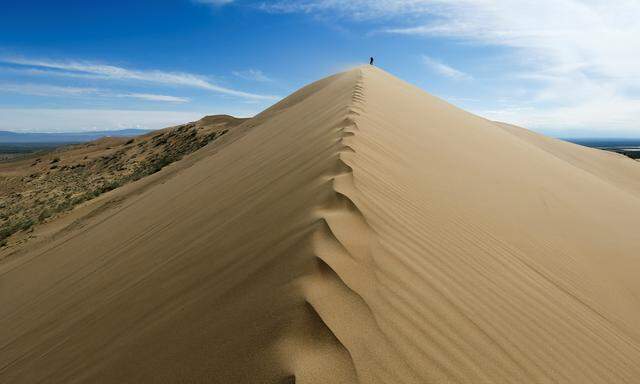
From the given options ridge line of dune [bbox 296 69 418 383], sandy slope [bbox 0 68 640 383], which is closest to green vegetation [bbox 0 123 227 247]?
sandy slope [bbox 0 68 640 383]

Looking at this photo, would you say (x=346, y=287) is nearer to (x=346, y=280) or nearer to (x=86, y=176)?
(x=346, y=280)

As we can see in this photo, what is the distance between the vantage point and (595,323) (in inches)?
101

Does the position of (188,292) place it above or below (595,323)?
above

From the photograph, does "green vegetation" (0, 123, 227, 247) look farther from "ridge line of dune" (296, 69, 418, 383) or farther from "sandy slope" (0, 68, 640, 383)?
"ridge line of dune" (296, 69, 418, 383)

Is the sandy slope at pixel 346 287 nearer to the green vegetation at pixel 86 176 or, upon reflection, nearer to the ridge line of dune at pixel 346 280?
the ridge line of dune at pixel 346 280

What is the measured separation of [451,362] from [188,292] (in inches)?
61.6

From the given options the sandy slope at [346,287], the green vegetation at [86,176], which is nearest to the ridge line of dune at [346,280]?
the sandy slope at [346,287]

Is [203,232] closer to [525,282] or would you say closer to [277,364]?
[277,364]

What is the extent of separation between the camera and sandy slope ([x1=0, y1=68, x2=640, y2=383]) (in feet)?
5.40

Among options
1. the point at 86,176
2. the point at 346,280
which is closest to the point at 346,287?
the point at 346,280

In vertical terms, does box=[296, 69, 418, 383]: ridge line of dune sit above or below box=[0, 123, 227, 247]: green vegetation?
above

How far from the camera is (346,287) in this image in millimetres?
1849

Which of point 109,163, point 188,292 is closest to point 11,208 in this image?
point 109,163

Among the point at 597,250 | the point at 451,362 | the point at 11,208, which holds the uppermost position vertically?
the point at 451,362
